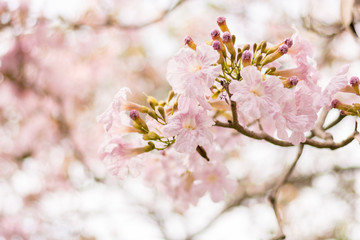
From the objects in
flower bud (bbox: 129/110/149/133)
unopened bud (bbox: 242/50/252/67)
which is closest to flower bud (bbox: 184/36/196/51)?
unopened bud (bbox: 242/50/252/67)

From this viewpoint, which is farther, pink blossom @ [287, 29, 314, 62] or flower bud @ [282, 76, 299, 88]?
pink blossom @ [287, 29, 314, 62]

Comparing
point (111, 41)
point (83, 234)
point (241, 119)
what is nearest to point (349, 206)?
point (83, 234)

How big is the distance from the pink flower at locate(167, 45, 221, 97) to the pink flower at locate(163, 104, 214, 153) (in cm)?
7

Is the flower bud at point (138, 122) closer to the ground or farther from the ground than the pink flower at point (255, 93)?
farther from the ground

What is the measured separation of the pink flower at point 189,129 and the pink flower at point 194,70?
7 cm

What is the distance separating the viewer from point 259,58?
3.41 feet

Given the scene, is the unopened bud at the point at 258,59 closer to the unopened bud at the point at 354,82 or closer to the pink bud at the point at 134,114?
the unopened bud at the point at 354,82

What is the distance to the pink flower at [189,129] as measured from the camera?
3.15 feet

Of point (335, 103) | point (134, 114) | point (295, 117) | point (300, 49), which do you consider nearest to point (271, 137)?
point (295, 117)

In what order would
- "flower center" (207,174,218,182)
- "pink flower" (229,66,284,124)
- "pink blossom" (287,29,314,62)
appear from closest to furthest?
"pink flower" (229,66,284,124), "pink blossom" (287,29,314,62), "flower center" (207,174,218,182)

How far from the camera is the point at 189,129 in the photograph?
3.19 ft

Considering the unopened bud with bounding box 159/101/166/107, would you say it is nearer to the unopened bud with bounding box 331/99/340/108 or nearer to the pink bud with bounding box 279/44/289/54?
the pink bud with bounding box 279/44/289/54

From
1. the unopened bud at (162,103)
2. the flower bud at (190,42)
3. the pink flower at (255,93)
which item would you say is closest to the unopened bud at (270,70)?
the pink flower at (255,93)

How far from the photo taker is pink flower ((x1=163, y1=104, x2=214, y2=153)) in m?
0.96
